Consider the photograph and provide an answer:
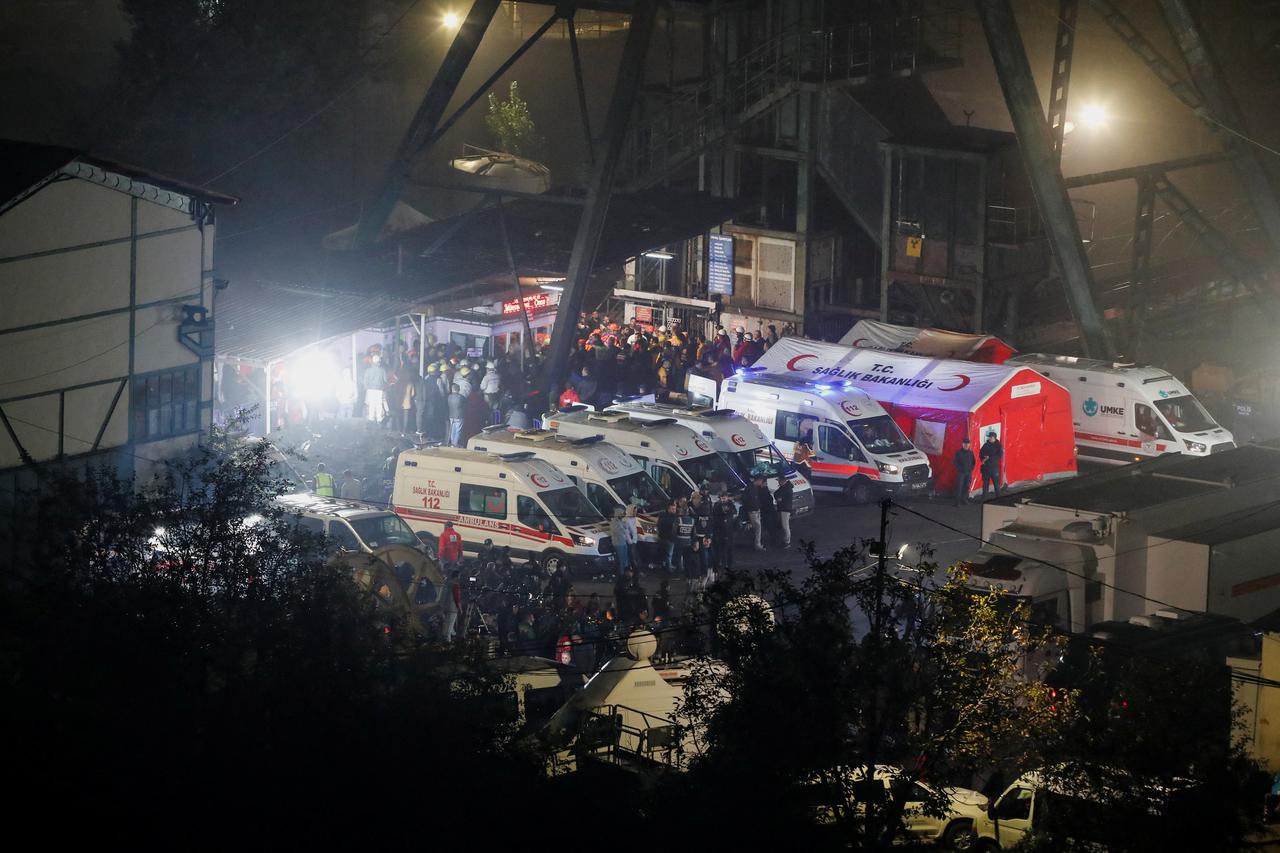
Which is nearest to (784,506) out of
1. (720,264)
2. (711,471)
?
(711,471)

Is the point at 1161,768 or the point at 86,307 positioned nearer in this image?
the point at 1161,768

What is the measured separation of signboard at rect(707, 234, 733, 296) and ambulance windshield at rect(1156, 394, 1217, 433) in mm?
13073

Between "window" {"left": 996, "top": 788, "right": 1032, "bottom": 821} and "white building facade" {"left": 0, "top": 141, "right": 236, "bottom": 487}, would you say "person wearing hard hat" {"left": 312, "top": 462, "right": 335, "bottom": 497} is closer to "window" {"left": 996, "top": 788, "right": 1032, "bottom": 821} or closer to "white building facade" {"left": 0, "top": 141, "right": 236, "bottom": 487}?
"white building facade" {"left": 0, "top": 141, "right": 236, "bottom": 487}

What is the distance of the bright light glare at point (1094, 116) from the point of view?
132ft

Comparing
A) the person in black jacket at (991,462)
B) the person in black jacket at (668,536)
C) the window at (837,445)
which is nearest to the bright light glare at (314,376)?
the window at (837,445)

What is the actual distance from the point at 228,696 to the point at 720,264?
25.9 m

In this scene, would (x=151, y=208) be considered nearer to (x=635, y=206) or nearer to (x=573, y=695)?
(x=573, y=695)

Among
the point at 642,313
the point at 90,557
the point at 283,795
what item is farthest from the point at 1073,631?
the point at 642,313

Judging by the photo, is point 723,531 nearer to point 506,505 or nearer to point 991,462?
point 506,505

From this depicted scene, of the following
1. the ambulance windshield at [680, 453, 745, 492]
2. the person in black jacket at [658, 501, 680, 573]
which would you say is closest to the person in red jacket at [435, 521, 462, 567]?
the person in black jacket at [658, 501, 680, 573]

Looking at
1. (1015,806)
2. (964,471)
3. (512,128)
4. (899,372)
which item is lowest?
(1015,806)

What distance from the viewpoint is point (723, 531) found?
23219 millimetres

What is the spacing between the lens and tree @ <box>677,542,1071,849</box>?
12.9m

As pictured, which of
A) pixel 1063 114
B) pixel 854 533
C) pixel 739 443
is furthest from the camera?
pixel 1063 114
